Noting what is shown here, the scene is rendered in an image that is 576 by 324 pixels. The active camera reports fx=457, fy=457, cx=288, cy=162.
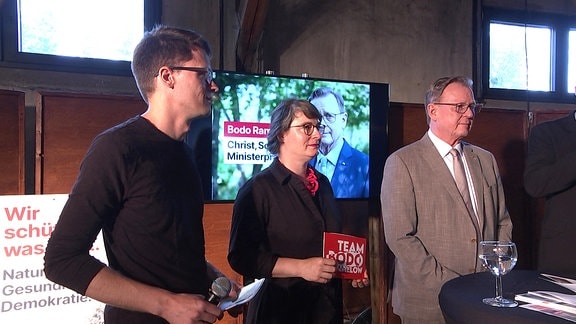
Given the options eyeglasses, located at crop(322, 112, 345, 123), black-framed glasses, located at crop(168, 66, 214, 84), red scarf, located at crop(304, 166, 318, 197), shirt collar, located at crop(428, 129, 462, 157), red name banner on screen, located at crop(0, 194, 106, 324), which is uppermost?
eyeglasses, located at crop(322, 112, 345, 123)

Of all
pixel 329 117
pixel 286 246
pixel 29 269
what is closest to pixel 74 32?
pixel 29 269

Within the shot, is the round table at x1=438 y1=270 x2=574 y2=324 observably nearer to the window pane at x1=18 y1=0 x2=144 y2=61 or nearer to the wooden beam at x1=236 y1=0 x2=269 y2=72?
the wooden beam at x1=236 y1=0 x2=269 y2=72

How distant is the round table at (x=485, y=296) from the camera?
1.04 m

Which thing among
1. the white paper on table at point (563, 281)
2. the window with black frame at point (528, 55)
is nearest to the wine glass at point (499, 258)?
the white paper on table at point (563, 281)

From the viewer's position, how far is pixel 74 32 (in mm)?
3125

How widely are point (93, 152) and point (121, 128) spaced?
102mm

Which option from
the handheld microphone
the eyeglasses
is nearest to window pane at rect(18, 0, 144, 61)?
the eyeglasses

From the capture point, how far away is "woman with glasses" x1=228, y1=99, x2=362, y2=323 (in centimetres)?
155

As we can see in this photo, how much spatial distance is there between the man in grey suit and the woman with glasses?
27cm

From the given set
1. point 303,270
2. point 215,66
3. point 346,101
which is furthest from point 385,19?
point 303,270

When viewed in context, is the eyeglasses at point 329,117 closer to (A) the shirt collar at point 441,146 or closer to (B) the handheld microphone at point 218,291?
(A) the shirt collar at point 441,146

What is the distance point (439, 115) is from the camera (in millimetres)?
1904

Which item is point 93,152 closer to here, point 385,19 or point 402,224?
point 402,224

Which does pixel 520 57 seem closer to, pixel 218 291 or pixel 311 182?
pixel 311 182
